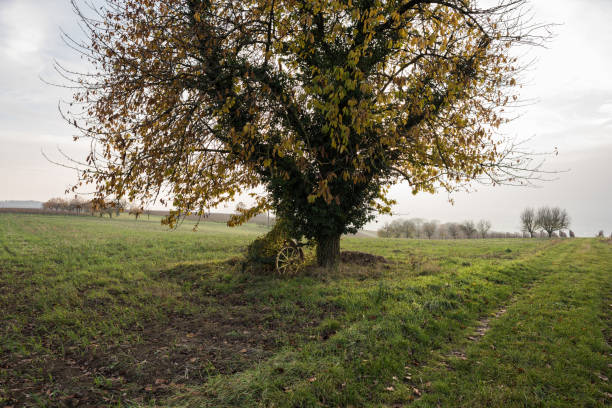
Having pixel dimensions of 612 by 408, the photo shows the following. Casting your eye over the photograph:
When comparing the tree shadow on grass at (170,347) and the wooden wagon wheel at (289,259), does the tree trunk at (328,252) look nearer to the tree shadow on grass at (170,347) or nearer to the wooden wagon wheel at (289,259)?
the wooden wagon wheel at (289,259)

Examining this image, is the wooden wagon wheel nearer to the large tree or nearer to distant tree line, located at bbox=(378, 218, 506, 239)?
the large tree

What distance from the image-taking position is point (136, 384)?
5234mm

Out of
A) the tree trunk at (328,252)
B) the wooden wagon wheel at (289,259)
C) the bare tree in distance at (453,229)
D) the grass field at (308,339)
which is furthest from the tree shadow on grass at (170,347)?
the bare tree in distance at (453,229)

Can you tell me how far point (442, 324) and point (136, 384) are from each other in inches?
257

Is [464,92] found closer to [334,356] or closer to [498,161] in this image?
[498,161]

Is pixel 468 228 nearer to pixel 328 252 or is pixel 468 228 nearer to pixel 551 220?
pixel 551 220

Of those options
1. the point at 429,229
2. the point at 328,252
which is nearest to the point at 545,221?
the point at 429,229

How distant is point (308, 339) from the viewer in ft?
22.3

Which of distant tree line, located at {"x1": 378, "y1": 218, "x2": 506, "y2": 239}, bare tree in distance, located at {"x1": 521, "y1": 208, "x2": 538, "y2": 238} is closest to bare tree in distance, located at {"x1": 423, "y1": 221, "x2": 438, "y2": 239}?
distant tree line, located at {"x1": 378, "y1": 218, "x2": 506, "y2": 239}

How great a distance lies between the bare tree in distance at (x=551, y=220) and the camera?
58.5 meters

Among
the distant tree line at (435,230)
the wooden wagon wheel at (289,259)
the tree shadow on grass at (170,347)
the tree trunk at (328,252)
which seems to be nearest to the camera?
the tree shadow on grass at (170,347)

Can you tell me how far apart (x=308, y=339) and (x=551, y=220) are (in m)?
70.6

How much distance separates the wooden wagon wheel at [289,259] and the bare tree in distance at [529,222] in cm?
6593

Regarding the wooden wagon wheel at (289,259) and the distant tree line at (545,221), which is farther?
the distant tree line at (545,221)
